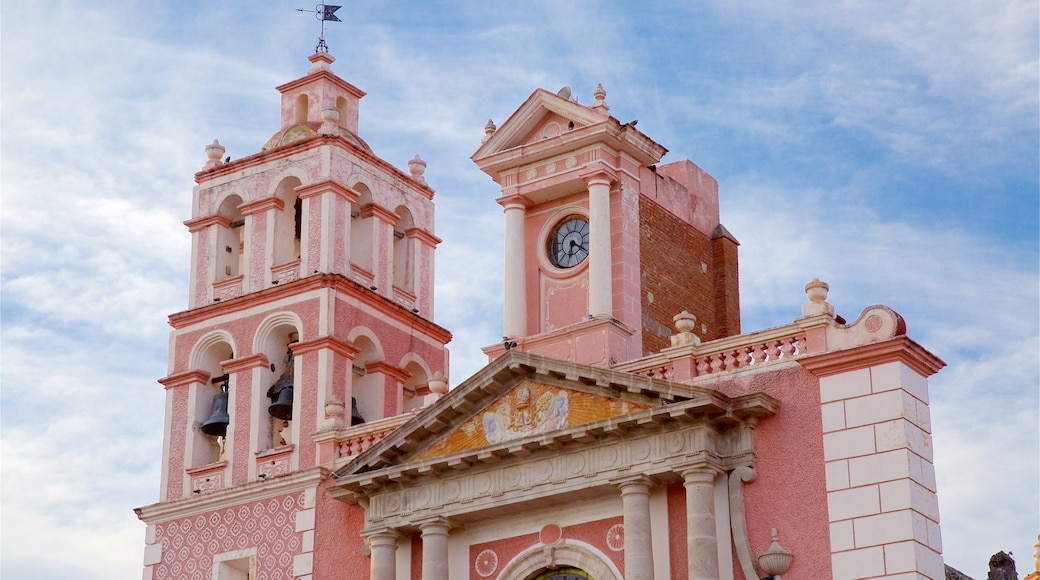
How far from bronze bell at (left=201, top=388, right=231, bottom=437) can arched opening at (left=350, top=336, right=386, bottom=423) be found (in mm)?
2113

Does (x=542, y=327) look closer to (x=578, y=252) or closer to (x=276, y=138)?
(x=578, y=252)

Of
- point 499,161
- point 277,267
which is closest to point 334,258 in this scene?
point 277,267

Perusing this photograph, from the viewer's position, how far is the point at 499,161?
31484 millimetres

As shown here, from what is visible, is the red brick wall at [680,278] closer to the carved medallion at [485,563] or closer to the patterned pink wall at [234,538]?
the carved medallion at [485,563]

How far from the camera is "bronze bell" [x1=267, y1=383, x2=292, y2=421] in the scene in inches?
1266

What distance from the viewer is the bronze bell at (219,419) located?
3269 centimetres

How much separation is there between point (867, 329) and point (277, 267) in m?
11.3

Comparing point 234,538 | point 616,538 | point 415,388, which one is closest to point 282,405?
point 234,538

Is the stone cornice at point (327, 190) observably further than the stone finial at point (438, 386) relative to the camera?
Yes

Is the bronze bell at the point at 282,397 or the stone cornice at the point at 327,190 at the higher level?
the stone cornice at the point at 327,190

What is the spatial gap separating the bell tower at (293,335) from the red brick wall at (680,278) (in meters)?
3.55

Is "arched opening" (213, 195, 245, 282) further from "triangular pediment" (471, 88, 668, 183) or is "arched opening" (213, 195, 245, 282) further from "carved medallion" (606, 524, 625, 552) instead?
"carved medallion" (606, 524, 625, 552)

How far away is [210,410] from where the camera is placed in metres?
33.4

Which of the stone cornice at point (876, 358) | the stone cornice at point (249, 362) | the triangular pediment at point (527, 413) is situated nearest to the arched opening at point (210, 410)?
the stone cornice at point (249, 362)
